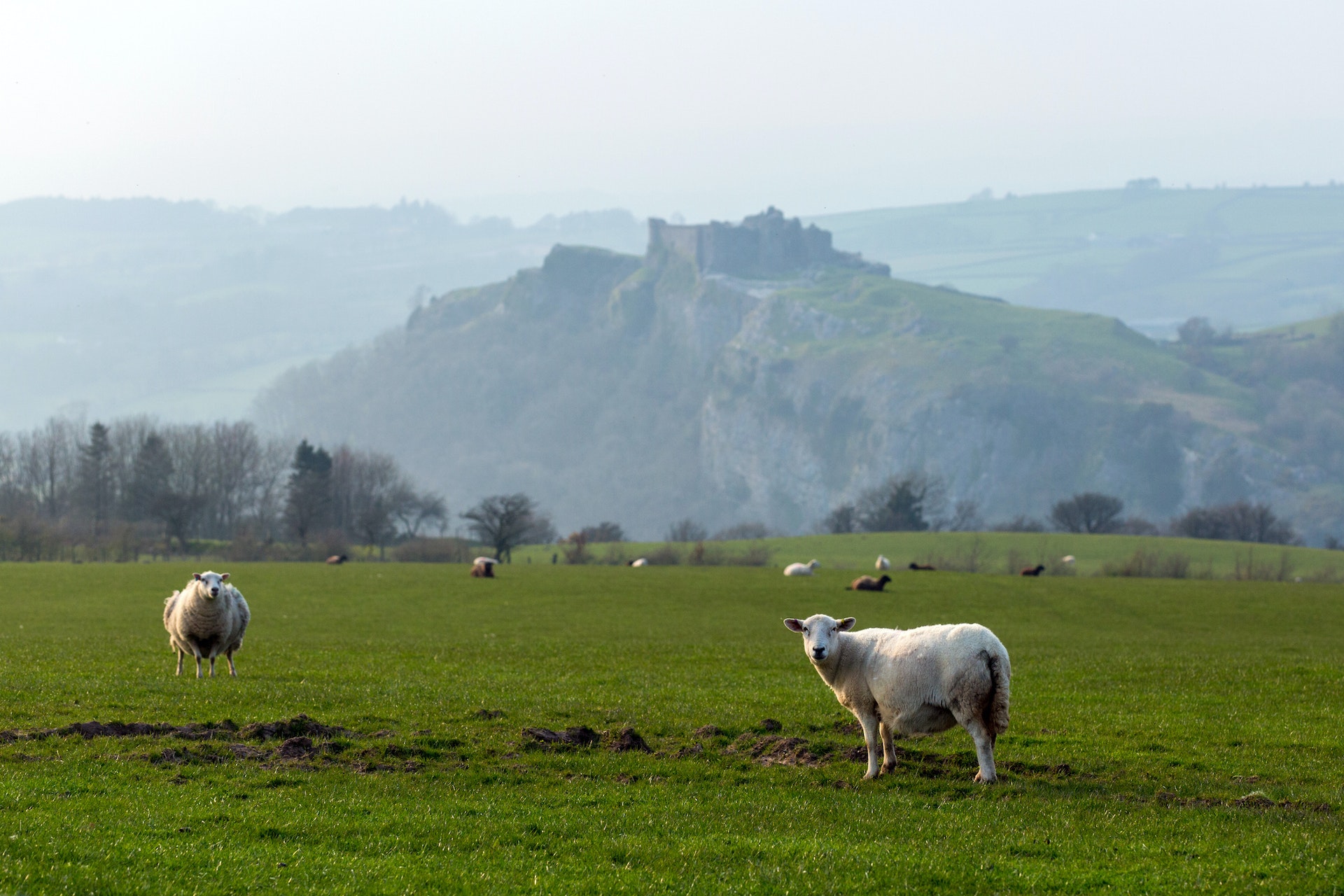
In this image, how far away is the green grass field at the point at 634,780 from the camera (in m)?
10.8

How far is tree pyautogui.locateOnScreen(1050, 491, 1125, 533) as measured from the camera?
505ft

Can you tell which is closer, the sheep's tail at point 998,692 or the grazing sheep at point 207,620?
the sheep's tail at point 998,692

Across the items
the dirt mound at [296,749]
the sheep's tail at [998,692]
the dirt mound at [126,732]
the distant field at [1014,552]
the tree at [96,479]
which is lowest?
the distant field at [1014,552]

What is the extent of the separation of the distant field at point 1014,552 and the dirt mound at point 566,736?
82344mm

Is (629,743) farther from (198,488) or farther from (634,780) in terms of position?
(198,488)

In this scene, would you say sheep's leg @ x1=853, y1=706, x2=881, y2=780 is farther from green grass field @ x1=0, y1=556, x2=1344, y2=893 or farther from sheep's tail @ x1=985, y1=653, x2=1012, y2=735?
sheep's tail @ x1=985, y1=653, x2=1012, y2=735

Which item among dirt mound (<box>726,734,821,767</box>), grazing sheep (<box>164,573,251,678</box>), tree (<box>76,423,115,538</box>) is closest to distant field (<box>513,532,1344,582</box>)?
tree (<box>76,423,115,538</box>)

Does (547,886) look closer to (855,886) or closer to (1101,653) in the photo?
(855,886)

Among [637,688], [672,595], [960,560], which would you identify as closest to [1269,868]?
[637,688]

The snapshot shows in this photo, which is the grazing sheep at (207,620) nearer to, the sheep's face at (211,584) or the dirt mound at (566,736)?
the sheep's face at (211,584)

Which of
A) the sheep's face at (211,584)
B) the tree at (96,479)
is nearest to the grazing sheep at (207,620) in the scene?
the sheep's face at (211,584)

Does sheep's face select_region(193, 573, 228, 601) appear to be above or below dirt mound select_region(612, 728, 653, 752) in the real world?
above

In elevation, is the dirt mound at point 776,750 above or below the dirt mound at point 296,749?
below

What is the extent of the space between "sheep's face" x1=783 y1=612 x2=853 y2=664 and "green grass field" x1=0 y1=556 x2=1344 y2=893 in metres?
1.78
